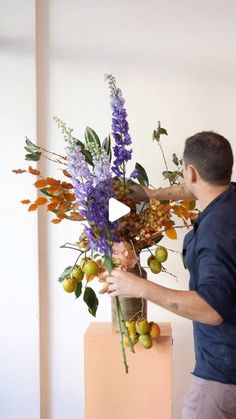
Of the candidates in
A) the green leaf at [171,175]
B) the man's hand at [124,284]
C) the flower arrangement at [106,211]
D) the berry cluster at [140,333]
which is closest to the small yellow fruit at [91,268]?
the flower arrangement at [106,211]

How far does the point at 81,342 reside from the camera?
2.24 m

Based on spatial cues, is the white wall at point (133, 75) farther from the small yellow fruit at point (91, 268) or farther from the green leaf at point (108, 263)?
the green leaf at point (108, 263)

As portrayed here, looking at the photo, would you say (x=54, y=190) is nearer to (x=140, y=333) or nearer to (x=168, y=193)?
(x=168, y=193)

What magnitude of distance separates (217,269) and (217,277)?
0.07ft

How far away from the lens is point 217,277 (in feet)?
3.84

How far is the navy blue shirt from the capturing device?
1172 millimetres

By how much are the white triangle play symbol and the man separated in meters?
0.16

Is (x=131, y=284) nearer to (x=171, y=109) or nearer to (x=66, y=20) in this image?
(x=171, y=109)

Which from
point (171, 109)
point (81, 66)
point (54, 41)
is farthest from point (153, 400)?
point (54, 41)

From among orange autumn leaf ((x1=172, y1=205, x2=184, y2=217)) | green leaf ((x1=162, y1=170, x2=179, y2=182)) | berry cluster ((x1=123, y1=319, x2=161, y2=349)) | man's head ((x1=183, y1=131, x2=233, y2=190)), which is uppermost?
green leaf ((x1=162, y1=170, x2=179, y2=182))

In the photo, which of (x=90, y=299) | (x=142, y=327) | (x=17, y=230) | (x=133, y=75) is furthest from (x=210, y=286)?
(x=133, y=75)

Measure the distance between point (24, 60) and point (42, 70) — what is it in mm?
101

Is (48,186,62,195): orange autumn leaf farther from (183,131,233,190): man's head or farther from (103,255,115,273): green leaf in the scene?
(183,131,233,190): man's head

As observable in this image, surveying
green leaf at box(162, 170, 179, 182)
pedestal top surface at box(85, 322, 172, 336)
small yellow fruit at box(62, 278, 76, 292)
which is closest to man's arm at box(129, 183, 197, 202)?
green leaf at box(162, 170, 179, 182)
